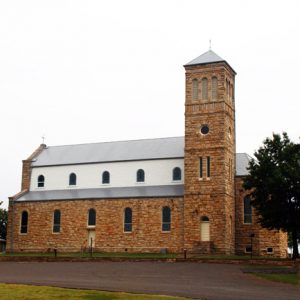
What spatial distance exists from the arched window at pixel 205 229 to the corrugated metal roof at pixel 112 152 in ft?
27.5

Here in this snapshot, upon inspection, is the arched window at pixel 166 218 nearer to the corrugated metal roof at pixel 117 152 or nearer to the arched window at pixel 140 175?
the arched window at pixel 140 175

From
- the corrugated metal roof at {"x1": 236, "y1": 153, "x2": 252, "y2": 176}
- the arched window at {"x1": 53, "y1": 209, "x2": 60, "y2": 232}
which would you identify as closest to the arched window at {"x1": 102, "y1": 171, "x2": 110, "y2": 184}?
the arched window at {"x1": 53, "y1": 209, "x2": 60, "y2": 232}

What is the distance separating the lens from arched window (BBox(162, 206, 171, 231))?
194 feet

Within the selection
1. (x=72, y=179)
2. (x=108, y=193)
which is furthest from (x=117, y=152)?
(x=108, y=193)

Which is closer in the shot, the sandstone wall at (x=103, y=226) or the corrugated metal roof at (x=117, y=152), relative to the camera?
the sandstone wall at (x=103, y=226)

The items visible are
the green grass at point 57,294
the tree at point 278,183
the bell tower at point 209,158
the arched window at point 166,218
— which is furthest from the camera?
the arched window at point 166,218

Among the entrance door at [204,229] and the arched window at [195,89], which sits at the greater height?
the arched window at [195,89]

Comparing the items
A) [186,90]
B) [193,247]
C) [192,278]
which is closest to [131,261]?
[193,247]

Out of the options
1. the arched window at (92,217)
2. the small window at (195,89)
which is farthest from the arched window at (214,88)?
the arched window at (92,217)

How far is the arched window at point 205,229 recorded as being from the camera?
5681cm

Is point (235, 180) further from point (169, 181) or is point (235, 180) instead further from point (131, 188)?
point (131, 188)

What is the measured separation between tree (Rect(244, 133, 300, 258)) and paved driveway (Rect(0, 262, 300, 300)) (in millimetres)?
7055

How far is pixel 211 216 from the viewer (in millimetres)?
56625

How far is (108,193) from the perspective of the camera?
63.9 metres
